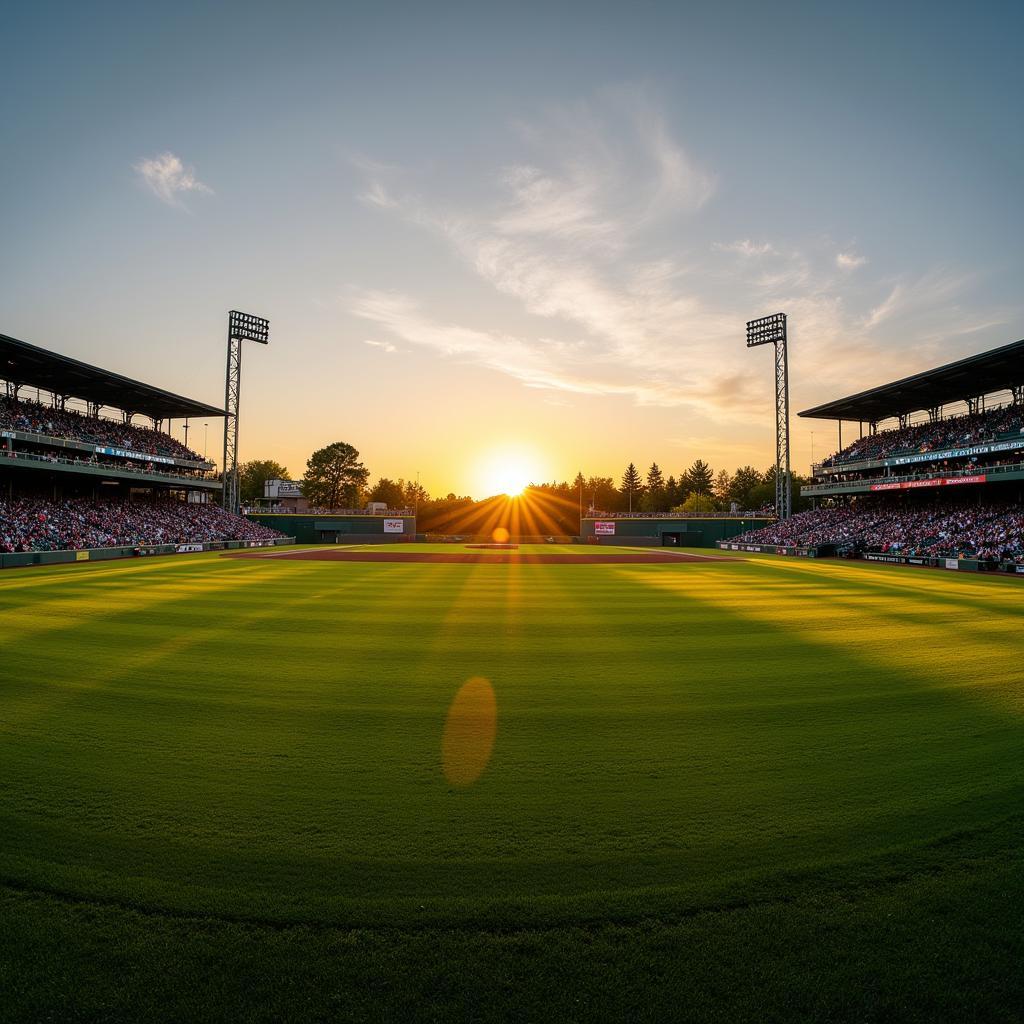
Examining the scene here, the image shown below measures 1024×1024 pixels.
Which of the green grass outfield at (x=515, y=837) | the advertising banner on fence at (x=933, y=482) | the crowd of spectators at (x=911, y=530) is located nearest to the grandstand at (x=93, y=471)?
the green grass outfield at (x=515, y=837)

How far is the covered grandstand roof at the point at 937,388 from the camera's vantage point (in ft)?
146

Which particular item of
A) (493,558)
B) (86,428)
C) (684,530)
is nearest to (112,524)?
(86,428)

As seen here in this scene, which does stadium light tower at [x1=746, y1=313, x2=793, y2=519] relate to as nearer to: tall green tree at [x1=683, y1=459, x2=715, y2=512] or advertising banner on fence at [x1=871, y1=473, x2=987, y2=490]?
advertising banner on fence at [x1=871, y1=473, x2=987, y2=490]

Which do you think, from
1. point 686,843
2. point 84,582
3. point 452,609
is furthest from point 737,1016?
point 84,582

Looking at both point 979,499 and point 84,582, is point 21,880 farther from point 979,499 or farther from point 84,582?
point 979,499

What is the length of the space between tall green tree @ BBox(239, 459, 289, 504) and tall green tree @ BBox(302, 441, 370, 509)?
797 inches

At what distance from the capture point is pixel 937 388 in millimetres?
53812

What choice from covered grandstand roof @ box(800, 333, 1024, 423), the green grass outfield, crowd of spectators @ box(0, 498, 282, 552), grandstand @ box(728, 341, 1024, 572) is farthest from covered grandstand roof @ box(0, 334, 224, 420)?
covered grandstand roof @ box(800, 333, 1024, 423)

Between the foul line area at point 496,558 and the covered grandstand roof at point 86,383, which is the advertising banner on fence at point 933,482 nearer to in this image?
the foul line area at point 496,558

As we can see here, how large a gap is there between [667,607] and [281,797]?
14.4 m

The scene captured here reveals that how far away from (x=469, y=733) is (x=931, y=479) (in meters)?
54.8

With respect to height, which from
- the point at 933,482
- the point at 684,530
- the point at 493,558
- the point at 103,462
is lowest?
the point at 493,558

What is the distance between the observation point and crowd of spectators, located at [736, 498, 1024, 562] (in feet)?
129

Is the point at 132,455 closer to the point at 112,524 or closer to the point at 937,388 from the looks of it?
the point at 112,524
